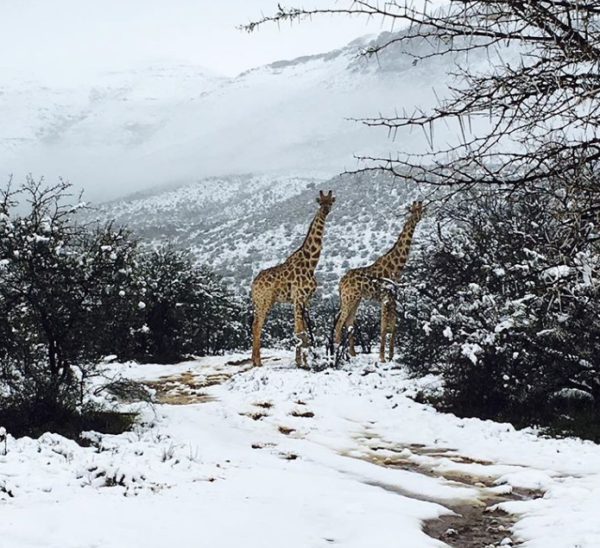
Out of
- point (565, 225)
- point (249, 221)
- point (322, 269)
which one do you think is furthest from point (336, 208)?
point (565, 225)

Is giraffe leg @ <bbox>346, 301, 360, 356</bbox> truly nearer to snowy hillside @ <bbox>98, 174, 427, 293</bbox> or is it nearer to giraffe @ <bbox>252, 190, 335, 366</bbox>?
giraffe @ <bbox>252, 190, 335, 366</bbox>

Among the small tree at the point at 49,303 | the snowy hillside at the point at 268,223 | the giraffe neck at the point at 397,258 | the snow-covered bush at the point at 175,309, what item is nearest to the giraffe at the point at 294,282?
the giraffe neck at the point at 397,258

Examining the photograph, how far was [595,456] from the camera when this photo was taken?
685 centimetres

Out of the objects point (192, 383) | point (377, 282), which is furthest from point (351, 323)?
point (192, 383)

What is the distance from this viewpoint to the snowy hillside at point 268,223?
4572 centimetres

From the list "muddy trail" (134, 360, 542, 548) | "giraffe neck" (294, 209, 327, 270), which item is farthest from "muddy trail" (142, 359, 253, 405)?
"giraffe neck" (294, 209, 327, 270)

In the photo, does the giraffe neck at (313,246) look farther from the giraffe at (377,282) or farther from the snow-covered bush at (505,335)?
the snow-covered bush at (505,335)

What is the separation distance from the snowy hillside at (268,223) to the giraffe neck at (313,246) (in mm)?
15774

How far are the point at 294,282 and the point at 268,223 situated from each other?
48.2m

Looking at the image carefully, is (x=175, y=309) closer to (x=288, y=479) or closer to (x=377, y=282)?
(x=377, y=282)

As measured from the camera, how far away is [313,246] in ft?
48.8

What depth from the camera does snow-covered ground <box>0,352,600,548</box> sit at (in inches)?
172

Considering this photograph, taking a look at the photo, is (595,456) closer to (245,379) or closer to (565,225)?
(565,225)

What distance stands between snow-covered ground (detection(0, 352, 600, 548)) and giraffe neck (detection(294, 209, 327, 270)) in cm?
495
